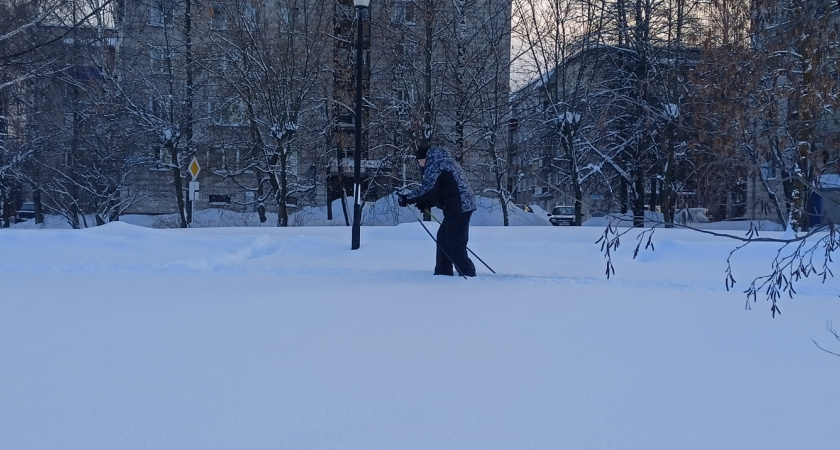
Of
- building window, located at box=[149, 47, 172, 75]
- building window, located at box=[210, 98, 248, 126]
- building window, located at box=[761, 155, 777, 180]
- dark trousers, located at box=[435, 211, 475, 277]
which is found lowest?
dark trousers, located at box=[435, 211, 475, 277]

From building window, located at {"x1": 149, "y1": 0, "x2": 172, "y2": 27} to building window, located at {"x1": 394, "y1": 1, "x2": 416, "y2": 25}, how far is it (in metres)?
8.89

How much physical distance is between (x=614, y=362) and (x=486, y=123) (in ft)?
68.8

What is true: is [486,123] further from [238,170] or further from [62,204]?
[62,204]

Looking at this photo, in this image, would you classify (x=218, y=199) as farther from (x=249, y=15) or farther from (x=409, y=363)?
(x=409, y=363)

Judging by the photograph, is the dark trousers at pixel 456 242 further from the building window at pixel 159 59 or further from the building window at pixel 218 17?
the building window at pixel 159 59

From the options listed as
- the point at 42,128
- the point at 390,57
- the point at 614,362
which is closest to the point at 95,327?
the point at 614,362

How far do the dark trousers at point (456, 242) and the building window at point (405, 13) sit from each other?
15.5m

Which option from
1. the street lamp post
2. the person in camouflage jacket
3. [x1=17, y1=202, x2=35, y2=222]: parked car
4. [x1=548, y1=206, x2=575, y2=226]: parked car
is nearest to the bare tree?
the street lamp post

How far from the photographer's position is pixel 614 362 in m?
4.30

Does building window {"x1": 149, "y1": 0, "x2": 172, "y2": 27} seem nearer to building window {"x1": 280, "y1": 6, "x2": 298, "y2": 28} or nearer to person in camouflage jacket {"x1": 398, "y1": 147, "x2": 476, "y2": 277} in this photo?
building window {"x1": 280, "y1": 6, "x2": 298, "y2": 28}

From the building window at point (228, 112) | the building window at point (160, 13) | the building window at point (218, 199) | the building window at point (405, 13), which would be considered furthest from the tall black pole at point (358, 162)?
the building window at point (218, 199)

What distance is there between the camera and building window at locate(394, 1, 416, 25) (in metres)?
22.8

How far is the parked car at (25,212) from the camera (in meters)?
36.8

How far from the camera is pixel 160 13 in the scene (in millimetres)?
26281
